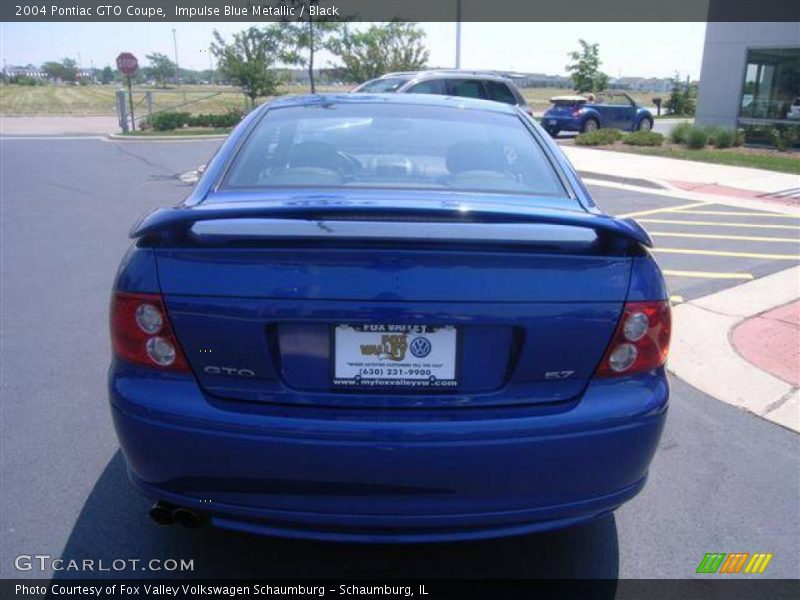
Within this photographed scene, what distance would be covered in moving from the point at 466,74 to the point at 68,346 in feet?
34.4

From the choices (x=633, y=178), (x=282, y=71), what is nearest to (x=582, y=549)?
(x=633, y=178)

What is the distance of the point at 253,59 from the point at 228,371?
27647mm

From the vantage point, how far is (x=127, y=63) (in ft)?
82.5

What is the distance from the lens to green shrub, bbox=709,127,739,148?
19516 mm

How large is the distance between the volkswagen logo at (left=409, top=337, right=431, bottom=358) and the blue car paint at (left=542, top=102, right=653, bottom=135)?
2259 cm

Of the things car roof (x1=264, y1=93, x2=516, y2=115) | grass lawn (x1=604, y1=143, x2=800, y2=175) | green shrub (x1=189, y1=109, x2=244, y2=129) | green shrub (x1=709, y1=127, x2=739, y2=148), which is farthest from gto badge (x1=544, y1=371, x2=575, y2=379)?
green shrub (x1=189, y1=109, x2=244, y2=129)

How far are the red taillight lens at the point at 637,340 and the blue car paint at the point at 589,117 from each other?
22240 mm

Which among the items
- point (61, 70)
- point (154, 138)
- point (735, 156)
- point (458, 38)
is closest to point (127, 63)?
point (154, 138)

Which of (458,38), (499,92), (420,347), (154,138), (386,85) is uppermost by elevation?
(458,38)

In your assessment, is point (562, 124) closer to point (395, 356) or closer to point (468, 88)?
point (468, 88)

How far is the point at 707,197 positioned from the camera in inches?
483

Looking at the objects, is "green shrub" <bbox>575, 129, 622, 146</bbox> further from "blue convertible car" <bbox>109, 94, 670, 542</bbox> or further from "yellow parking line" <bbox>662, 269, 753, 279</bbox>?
"blue convertible car" <bbox>109, 94, 670, 542</bbox>

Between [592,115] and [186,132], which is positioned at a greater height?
[592,115]

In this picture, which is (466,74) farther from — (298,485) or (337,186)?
(298,485)
